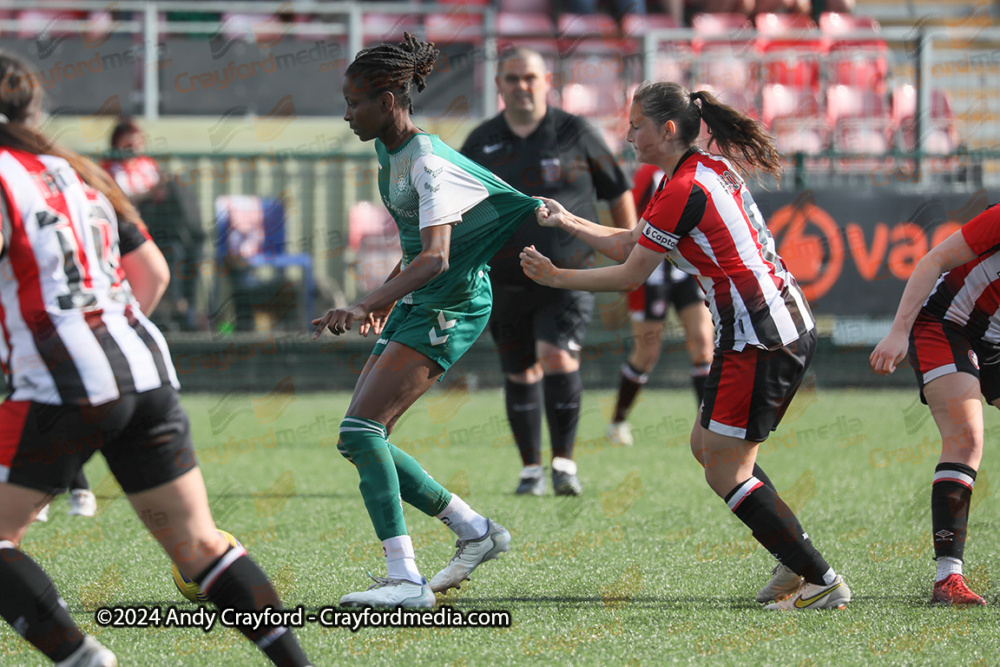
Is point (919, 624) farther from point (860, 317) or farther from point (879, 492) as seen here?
point (860, 317)

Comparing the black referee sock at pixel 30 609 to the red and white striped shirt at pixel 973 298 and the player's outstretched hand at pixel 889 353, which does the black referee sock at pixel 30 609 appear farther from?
the red and white striped shirt at pixel 973 298

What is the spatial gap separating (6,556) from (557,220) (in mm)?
2110

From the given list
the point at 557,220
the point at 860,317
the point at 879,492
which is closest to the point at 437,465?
the point at 879,492

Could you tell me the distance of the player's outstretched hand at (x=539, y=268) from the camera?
12.0 feet

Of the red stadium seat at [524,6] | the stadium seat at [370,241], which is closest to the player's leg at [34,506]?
the stadium seat at [370,241]

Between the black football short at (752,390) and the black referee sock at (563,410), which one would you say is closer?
the black football short at (752,390)

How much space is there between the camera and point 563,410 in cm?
596

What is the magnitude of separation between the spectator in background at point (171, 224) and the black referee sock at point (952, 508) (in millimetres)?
8357

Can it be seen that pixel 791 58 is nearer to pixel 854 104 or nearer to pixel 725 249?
pixel 854 104

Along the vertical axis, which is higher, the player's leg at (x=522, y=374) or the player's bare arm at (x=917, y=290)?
the player's bare arm at (x=917, y=290)

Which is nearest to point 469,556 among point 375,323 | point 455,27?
point 375,323

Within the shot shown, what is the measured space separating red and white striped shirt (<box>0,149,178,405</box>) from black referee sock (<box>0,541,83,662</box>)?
1.41ft

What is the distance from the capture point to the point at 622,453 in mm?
7324

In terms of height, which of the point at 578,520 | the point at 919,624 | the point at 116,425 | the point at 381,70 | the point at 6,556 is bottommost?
the point at 578,520
